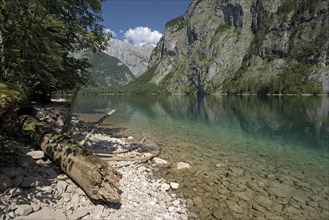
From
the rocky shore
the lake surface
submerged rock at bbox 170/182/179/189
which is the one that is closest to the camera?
the rocky shore

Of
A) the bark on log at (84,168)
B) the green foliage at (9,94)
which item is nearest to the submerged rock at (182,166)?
the bark on log at (84,168)

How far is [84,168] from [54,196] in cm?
159

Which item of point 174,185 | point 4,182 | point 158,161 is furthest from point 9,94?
point 158,161

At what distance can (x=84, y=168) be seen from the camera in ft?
33.7

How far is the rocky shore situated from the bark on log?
0.45 meters

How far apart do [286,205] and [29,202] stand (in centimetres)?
1179

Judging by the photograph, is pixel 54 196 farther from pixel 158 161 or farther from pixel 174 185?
pixel 158 161

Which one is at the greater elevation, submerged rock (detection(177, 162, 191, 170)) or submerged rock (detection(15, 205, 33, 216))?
submerged rock (detection(15, 205, 33, 216))

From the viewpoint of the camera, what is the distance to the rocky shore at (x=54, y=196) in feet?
30.2

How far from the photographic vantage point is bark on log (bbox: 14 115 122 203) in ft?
32.9

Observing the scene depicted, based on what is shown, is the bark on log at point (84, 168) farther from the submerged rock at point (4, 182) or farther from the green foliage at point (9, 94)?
the green foliage at point (9, 94)

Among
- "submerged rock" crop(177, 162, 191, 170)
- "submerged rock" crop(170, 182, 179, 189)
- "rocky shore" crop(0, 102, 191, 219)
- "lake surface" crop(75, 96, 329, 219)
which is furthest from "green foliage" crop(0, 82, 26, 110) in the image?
"submerged rock" crop(177, 162, 191, 170)

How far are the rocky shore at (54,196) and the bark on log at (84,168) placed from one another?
454mm

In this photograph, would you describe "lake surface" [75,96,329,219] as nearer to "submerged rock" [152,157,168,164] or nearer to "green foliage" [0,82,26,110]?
"submerged rock" [152,157,168,164]
